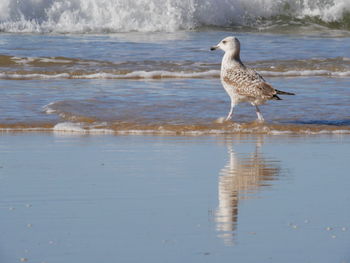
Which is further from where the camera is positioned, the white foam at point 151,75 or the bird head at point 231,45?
the white foam at point 151,75

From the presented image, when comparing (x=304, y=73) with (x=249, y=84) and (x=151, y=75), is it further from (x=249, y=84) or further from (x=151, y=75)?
(x=249, y=84)

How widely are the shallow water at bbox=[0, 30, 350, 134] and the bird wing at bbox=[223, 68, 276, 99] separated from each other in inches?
12.1

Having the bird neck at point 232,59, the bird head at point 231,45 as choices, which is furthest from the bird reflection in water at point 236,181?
the bird head at point 231,45

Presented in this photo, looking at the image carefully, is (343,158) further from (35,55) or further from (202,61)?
(35,55)

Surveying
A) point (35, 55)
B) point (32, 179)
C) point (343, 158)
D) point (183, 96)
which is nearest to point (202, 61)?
point (35, 55)

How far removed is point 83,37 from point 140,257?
17.2m

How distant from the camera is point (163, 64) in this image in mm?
15984

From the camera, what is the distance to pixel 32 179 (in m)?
6.61

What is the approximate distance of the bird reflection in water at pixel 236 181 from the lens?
516 cm

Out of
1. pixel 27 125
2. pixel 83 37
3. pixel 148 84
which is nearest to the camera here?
pixel 27 125

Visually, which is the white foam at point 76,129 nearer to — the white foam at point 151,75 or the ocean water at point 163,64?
the ocean water at point 163,64

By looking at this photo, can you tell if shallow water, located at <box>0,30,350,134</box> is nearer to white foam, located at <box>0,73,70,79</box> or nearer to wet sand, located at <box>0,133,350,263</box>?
white foam, located at <box>0,73,70,79</box>

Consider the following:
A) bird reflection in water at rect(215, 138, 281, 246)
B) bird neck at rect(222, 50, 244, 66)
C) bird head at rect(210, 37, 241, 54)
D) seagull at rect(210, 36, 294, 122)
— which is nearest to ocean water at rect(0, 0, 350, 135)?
seagull at rect(210, 36, 294, 122)

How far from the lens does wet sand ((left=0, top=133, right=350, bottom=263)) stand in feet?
15.2
